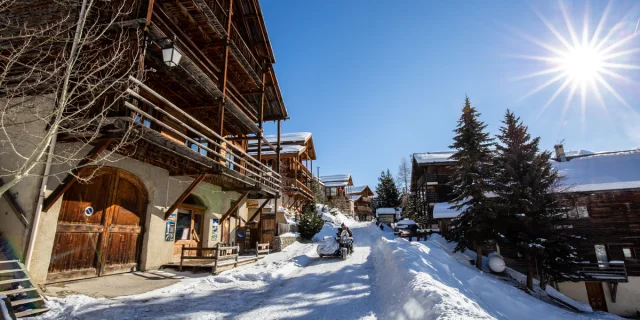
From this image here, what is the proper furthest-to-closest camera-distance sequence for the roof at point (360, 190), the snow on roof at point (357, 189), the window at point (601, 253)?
the snow on roof at point (357, 189) < the roof at point (360, 190) < the window at point (601, 253)

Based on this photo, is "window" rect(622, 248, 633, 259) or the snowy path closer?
the snowy path

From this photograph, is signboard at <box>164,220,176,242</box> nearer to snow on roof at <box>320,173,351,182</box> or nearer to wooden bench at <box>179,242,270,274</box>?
wooden bench at <box>179,242,270,274</box>

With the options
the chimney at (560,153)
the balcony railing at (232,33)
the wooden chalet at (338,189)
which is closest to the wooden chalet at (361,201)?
the wooden chalet at (338,189)

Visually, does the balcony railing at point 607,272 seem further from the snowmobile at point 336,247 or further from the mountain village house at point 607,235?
the snowmobile at point 336,247

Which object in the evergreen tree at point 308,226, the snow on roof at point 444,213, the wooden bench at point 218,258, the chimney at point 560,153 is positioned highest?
the chimney at point 560,153

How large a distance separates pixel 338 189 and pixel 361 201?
13.8m

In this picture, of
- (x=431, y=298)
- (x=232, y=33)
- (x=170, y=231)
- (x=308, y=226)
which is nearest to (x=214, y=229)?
(x=170, y=231)

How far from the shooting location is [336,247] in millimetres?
15633

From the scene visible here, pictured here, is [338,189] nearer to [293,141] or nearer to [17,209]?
[293,141]

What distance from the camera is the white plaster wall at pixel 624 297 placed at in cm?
2022

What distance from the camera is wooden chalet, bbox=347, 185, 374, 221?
6506cm

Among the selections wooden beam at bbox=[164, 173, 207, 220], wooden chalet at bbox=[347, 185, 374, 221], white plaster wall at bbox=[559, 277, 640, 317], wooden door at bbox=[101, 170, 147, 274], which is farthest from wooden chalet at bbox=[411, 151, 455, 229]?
wooden door at bbox=[101, 170, 147, 274]

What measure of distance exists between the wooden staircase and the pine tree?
815 inches

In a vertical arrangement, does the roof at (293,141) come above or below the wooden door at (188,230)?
above
